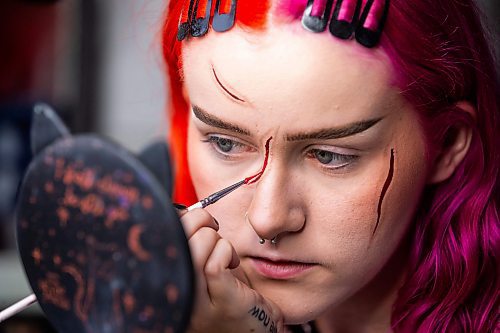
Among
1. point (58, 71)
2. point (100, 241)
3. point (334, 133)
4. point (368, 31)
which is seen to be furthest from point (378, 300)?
point (58, 71)

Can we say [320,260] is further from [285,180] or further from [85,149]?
[85,149]

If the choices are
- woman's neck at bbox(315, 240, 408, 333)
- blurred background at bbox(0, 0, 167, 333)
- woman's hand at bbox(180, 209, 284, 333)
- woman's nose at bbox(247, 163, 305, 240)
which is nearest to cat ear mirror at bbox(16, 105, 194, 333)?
woman's hand at bbox(180, 209, 284, 333)

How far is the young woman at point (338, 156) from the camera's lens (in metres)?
1.00

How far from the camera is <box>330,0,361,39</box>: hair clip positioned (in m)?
1.02

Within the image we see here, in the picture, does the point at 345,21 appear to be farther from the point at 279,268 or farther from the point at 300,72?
the point at 279,268

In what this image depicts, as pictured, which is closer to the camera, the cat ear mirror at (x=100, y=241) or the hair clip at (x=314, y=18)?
the cat ear mirror at (x=100, y=241)

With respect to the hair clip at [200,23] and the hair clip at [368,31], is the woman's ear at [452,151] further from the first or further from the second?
the hair clip at [200,23]

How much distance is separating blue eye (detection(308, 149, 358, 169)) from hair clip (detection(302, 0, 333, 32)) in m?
0.17

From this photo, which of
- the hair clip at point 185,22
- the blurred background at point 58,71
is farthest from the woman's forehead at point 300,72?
the blurred background at point 58,71

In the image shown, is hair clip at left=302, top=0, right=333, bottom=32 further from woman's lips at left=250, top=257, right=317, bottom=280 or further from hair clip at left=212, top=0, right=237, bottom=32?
woman's lips at left=250, top=257, right=317, bottom=280

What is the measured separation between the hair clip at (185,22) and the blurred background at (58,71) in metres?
1.29

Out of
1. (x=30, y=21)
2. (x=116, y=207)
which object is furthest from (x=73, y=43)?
(x=116, y=207)

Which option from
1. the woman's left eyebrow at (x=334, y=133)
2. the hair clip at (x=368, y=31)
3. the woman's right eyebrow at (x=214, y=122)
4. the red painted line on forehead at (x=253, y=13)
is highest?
the hair clip at (x=368, y=31)

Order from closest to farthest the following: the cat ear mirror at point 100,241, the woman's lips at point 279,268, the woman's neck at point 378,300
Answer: the cat ear mirror at point 100,241, the woman's lips at point 279,268, the woman's neck at point 378,300
